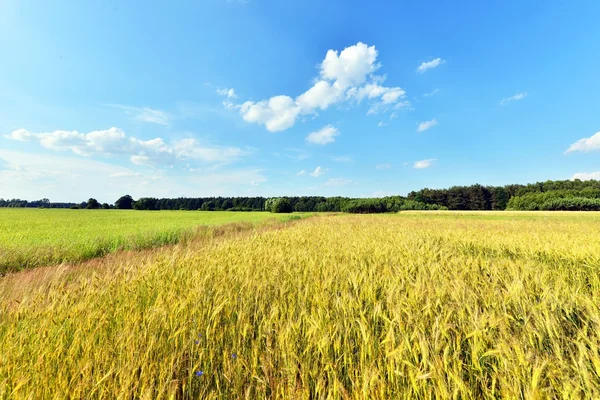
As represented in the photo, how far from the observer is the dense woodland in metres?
57.2

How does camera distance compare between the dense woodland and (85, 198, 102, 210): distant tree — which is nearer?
the dense woodland

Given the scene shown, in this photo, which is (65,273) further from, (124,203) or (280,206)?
(124,203)

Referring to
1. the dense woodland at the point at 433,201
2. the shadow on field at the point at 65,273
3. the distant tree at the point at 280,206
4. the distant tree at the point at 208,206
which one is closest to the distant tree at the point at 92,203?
the dense woodland at the point at 433,201

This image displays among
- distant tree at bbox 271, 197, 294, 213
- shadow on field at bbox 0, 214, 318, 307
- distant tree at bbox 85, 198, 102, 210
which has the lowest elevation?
shadow on field at bbox 0, 214, 318, 307

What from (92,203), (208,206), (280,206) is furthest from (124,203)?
(280,206)

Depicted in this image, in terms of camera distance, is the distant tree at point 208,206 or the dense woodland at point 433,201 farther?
the distant tree at point 208,206

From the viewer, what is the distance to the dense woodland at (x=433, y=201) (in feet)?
188

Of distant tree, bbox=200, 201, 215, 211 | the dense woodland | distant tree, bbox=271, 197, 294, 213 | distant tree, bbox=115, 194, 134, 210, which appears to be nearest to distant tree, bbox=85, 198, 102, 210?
the dense woodland

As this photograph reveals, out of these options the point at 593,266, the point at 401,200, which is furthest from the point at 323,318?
the point at 401,200

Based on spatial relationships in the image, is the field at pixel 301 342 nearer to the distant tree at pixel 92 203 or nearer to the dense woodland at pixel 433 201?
the dense woodland at pixel 433 201

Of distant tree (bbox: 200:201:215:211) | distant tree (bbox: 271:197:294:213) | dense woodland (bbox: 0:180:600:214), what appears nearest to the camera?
dense woodland (bbox: 0:180:600:214)

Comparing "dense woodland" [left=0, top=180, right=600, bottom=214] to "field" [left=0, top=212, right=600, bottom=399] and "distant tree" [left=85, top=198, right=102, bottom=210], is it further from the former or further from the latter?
"field" [left=0, top=212, right=600, bottom=399]

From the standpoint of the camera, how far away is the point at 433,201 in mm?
87812

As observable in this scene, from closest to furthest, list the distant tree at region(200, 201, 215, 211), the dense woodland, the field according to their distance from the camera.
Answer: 1. the field
2. the dense woodland
3. the distant tree at region(200, 201, 215, 211)
